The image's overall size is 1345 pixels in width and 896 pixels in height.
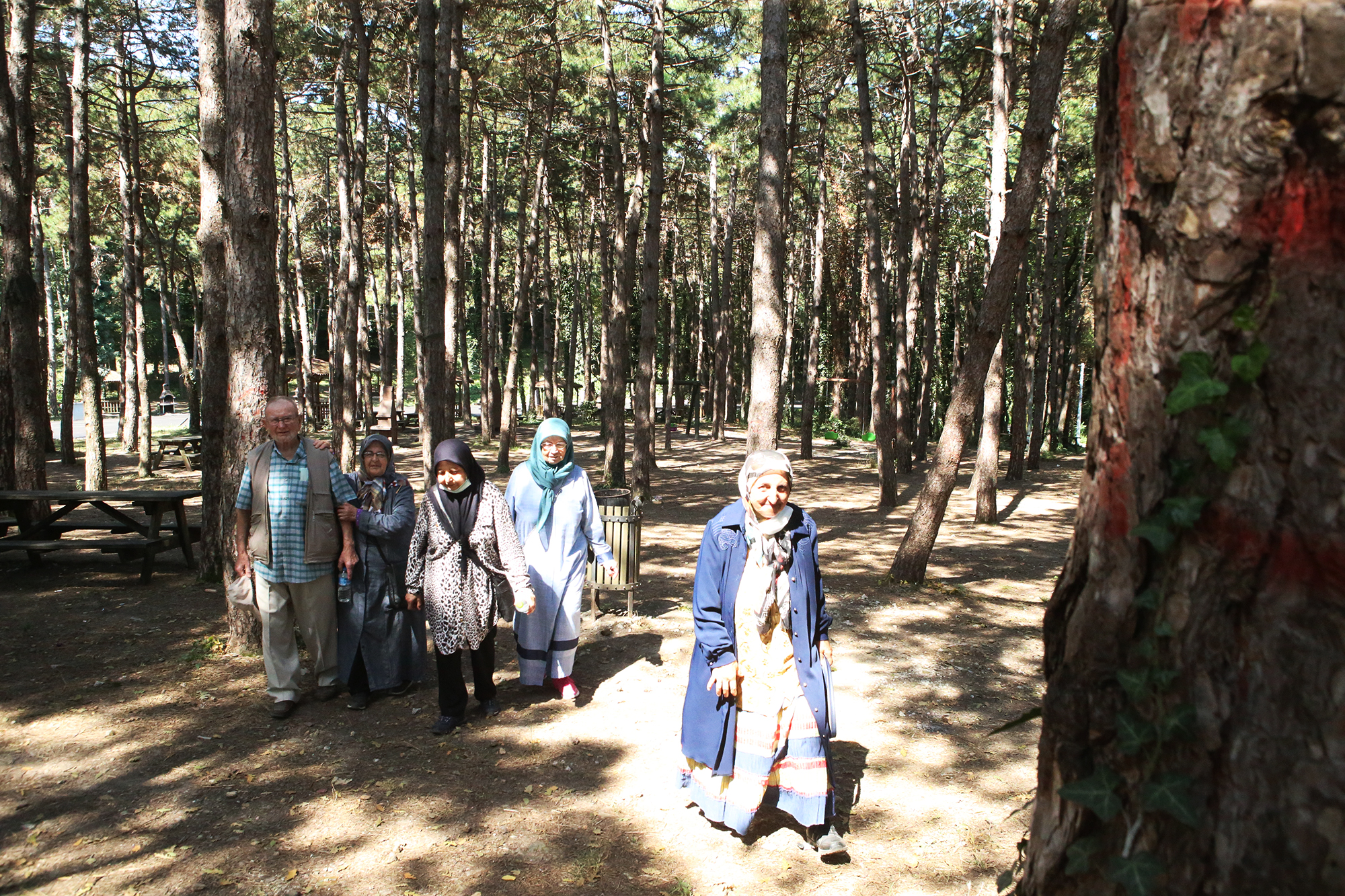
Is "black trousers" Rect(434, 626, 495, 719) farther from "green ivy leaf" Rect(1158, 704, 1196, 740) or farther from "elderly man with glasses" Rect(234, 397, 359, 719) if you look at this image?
"green ivy leaf" Rect(1158, 704, 1196, 740)

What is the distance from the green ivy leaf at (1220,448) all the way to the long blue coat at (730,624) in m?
2.22

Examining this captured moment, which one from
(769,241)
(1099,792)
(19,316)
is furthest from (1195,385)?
(19,316)

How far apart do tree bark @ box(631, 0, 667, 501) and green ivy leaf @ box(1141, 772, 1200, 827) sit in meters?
10.8

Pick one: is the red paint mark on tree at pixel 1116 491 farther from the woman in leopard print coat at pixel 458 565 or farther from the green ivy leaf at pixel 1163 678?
the woman in leopard print coat at pixel 458 565

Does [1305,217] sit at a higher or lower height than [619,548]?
higher

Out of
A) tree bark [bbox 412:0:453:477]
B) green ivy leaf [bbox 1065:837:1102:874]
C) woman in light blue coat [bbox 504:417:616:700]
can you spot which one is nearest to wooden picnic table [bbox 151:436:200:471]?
tree bark [bbox 412:0:453:477]

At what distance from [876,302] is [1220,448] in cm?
1394

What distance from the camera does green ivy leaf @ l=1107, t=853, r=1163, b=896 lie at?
1.55m

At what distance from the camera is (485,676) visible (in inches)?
204

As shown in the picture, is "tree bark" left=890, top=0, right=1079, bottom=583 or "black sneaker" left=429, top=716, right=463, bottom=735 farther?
"tree bark" left=890, top=0, right=1079, bottom=583

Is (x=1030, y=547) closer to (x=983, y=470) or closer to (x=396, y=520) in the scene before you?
(x=983, y=470)

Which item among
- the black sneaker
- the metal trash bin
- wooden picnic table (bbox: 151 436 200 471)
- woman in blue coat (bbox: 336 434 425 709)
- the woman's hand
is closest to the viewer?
the woman's hand

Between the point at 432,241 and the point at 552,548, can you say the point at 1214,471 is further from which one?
the point at 432,241

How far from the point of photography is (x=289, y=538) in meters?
4.98
